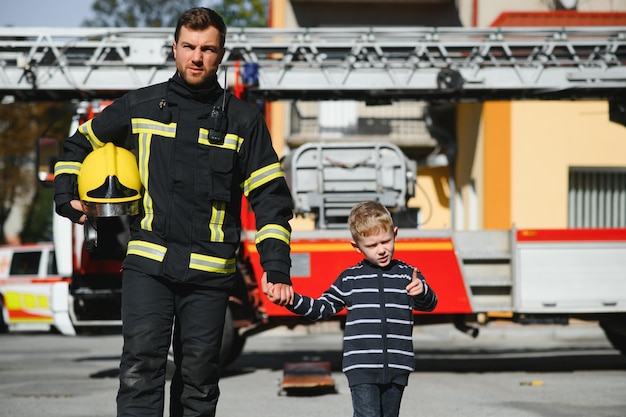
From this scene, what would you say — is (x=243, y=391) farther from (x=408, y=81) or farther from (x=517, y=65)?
(x=517, y=65)

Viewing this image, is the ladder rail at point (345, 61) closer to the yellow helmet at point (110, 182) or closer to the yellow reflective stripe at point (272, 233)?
the yellow helmet at point (110, 182)

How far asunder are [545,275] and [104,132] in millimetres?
7485

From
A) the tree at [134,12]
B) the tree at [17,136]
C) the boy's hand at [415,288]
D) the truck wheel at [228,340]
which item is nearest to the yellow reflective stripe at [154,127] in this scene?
the boy's hand at [415,288]

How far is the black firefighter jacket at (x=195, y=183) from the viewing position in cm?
484

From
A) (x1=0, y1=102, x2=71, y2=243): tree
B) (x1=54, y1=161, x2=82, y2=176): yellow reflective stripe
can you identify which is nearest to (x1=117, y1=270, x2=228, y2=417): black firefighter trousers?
(x1=54, y1=161, x2=82, y2=176): yellow reflective stripe

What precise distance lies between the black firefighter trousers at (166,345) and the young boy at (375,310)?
48 centimetres

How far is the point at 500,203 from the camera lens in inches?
864

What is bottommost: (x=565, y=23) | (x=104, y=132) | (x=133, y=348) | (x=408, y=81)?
(x=133, y=348)

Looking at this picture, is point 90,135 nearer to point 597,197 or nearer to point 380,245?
point 380,245

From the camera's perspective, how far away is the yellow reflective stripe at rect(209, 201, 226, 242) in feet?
16.1

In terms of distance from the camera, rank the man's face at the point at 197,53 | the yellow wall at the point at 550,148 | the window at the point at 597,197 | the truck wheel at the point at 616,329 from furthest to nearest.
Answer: the window at the point at 597,197, the yellow wall at the point at 550,148, the truck wheel at the point at 616,329, the man's face at the point at 197,53

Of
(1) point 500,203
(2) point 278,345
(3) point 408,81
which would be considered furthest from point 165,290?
(1) point 500,203

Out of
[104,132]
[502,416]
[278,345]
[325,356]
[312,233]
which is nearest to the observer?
[104,132]

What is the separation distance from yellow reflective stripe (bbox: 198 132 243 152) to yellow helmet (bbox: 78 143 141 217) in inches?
13.9
